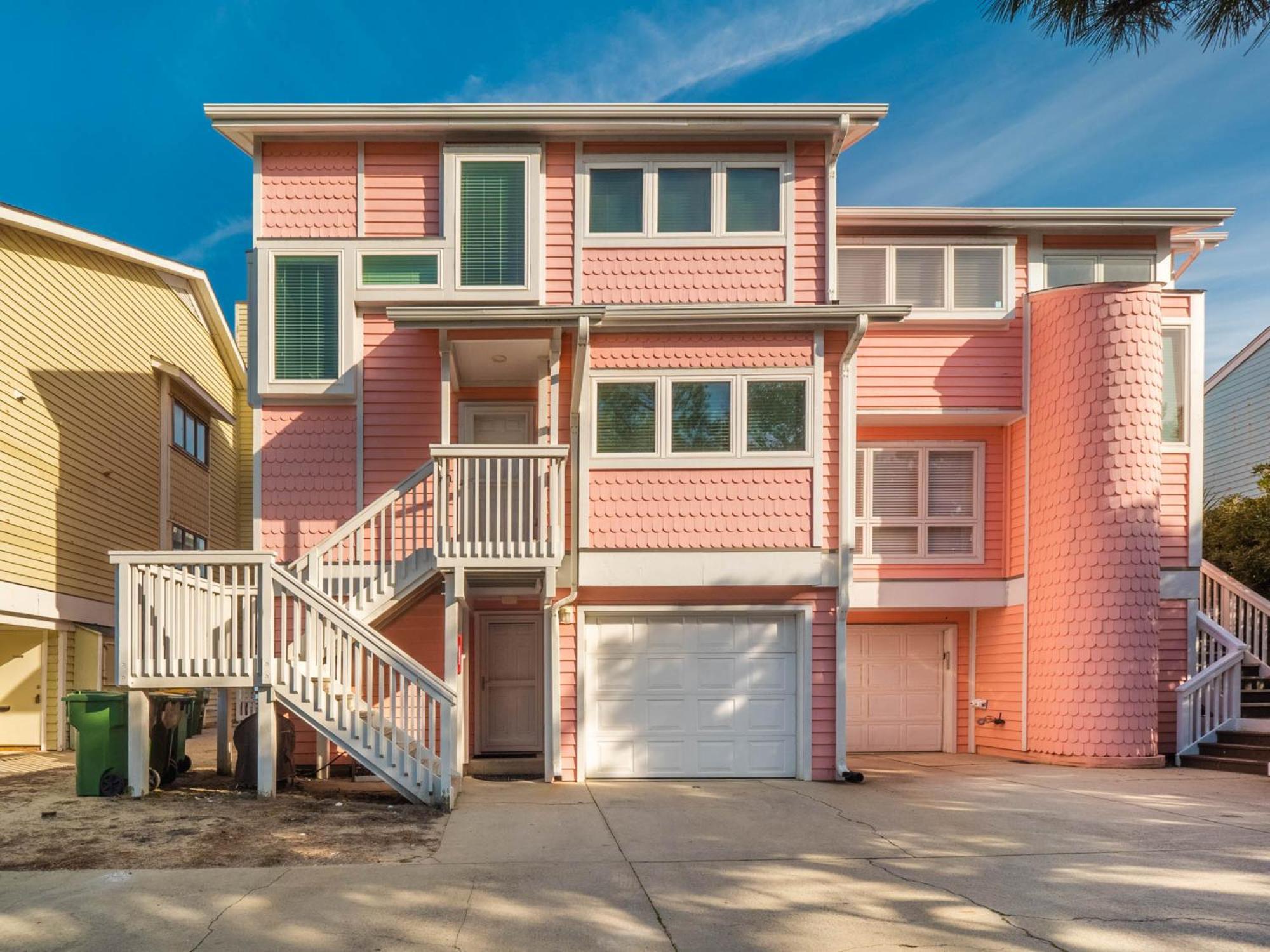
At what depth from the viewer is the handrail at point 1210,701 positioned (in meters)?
11.3

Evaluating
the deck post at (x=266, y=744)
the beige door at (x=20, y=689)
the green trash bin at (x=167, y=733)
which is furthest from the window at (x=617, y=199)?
the beige door at (x=20, y=689)

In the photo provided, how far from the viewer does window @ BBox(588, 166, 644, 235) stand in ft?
36.4

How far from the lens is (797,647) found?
10.5m

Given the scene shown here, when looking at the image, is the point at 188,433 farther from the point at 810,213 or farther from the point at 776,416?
the point at 810,213

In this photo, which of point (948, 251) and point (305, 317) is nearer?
point (305, 317)

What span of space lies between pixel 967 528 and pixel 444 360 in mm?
7305

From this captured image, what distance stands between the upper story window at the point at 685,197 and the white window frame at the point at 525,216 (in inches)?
24.7

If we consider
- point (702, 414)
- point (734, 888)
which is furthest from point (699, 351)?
point (734, 888)

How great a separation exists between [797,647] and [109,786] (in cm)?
685

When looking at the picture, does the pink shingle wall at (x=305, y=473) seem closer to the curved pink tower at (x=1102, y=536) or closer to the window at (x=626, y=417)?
the window at (x=626, y=417)

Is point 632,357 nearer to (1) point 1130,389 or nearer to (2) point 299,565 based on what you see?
(2) point 299,565

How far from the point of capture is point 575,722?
1019cm

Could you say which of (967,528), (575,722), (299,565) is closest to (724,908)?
(575,722)

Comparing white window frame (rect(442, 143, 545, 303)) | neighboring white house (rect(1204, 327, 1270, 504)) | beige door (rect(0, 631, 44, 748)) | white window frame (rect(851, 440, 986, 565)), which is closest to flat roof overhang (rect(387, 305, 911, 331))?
white window frame (rect(442, 143, 545, 303))
